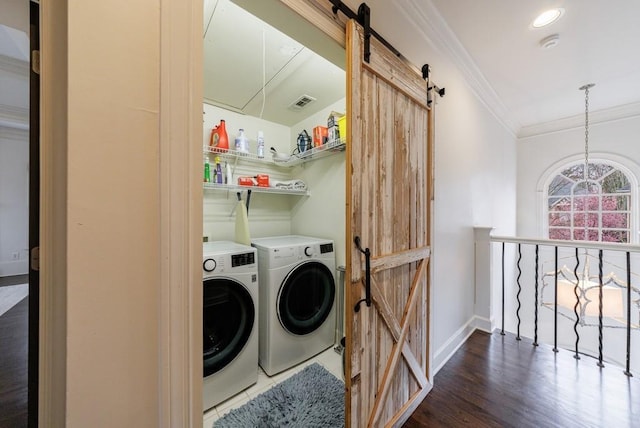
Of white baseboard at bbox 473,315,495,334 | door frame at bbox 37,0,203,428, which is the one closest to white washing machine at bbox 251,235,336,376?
door frame at bbox 37,0,203,428

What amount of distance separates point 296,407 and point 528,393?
63.4 inches

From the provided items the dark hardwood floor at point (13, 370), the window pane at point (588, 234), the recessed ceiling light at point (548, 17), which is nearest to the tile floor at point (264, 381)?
the dark hardwood floor at point (13, 370)

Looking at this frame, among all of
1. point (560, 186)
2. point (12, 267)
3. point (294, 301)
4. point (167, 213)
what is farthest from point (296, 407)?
point (12, 267)

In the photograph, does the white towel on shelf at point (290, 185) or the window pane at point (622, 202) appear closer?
the white towel on shelf at point (290, 185)

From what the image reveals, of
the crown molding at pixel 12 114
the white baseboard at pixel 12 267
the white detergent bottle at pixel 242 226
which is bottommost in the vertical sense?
the white baseboard at pixel 12 267

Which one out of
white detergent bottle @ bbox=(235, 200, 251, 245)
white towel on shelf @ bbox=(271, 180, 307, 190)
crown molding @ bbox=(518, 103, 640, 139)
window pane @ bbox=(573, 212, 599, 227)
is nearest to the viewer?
white detergent bottle @ bbox=(235, 200, 251, 245)

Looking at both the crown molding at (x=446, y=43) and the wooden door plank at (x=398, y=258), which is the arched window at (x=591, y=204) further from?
the wooden door plank at (x=398, y=258)

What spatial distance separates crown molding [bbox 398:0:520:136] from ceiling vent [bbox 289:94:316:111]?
39.9 inches

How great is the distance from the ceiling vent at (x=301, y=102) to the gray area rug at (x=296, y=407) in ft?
7.97

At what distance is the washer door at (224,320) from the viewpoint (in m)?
1.47

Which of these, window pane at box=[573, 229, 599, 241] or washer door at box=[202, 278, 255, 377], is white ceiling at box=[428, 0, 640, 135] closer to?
window pane at box=[573, 229, 599, 241]

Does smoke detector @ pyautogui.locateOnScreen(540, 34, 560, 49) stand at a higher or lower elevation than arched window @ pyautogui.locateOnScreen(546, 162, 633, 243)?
higher

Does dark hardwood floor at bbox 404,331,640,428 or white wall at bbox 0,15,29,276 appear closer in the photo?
dark hardwood floor at bbox 404,331,640,428

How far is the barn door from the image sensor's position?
1085mm
